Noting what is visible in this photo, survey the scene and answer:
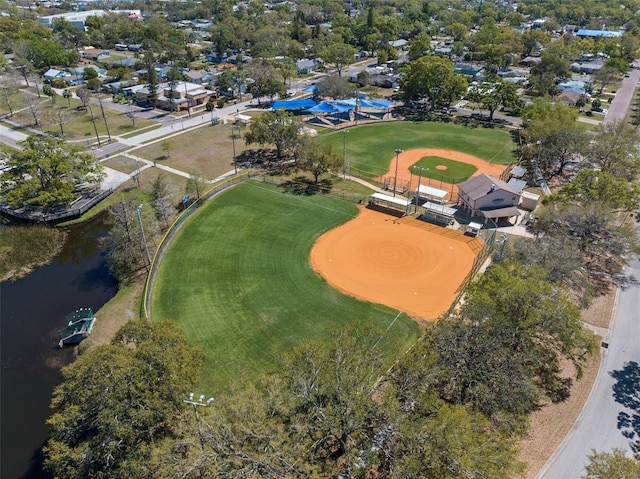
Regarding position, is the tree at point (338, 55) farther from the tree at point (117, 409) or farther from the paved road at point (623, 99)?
the tree at point (117, 409)

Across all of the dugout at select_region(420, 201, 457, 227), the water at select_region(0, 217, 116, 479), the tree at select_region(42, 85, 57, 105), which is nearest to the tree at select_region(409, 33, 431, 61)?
the dugout at select_region(420, 201, 457, 227)

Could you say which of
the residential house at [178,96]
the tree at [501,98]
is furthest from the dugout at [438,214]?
the residential house at [178,96]

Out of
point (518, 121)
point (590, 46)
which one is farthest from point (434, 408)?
point (590, 46)

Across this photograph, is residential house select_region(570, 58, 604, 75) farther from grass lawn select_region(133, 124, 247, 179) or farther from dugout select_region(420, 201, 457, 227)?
grass lawn select_region(133, 124, 247, 179)

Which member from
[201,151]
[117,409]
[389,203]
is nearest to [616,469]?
[117,409]

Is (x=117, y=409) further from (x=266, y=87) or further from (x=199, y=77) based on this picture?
(x=199, y=77)

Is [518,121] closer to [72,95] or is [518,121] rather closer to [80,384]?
[80,384]
